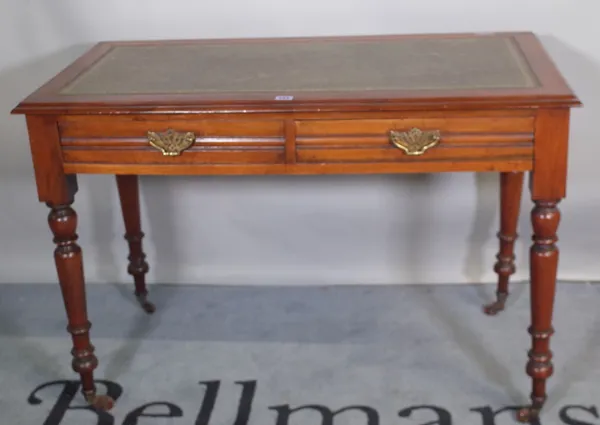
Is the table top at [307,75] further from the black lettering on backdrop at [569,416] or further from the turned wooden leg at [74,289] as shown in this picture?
the black lettering on backdrop at [569,416]

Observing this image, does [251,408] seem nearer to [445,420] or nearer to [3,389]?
A: [445,420]

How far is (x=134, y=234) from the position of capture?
2.51m

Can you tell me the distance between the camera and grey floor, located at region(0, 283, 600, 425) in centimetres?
212

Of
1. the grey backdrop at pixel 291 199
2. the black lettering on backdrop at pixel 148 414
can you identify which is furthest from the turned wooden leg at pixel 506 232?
the black lettering on backdrop at pixel 148 414

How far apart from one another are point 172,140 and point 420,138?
51 cm

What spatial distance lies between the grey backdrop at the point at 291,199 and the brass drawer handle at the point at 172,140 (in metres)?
0.66

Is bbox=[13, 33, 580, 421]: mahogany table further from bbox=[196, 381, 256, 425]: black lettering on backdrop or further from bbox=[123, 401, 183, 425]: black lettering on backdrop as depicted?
bbox=[196, 381, 256, 425]: black lettering on backdrop

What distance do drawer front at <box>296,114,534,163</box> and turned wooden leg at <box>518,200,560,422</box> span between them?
0.47 feet

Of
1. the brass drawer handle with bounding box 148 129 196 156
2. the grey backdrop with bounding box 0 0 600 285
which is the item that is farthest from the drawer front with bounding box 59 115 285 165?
the grey backdrop with bounding box 0 0 600 285

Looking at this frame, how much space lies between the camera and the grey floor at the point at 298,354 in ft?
6.97

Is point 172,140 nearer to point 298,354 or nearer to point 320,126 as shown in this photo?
point 320,126

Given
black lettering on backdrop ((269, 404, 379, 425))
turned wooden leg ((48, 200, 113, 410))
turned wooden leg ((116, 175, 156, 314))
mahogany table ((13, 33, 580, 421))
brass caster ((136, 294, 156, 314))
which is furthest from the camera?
brass caster ((136, 294, 156, 314))

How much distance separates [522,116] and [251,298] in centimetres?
112

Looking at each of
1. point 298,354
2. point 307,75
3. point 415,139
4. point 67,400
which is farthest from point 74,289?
point 415,139
